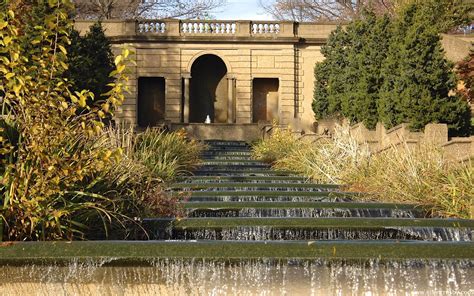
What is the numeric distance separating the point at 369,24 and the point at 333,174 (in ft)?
29.5

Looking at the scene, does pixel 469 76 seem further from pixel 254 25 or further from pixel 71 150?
pixel 254 25

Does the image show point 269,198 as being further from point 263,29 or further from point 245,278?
point 263,29

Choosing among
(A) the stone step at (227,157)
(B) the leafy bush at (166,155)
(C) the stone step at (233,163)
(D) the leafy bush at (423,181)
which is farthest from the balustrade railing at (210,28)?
(D) the leafy bush at (423,181)

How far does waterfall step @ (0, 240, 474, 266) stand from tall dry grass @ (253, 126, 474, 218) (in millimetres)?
3278

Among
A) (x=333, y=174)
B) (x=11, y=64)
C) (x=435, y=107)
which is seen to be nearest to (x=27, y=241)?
(x=11, y=64)

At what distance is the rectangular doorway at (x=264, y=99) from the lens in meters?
35.9

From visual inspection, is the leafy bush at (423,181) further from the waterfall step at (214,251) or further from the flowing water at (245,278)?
the flowing water at (245,278)

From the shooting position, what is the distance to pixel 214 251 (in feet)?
16.5

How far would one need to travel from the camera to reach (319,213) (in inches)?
336

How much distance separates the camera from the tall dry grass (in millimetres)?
8594

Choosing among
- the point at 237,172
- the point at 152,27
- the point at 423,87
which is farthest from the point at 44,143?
the point at 152,27

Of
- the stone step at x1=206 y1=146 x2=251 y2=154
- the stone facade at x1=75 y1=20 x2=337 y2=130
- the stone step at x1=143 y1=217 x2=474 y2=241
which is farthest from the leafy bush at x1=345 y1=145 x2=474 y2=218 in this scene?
the stone facade at x1=75 y1=20 x2=337 y2=130

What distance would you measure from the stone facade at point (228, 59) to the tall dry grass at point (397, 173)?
19.2m

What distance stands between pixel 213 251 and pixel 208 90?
32447 millimetres
